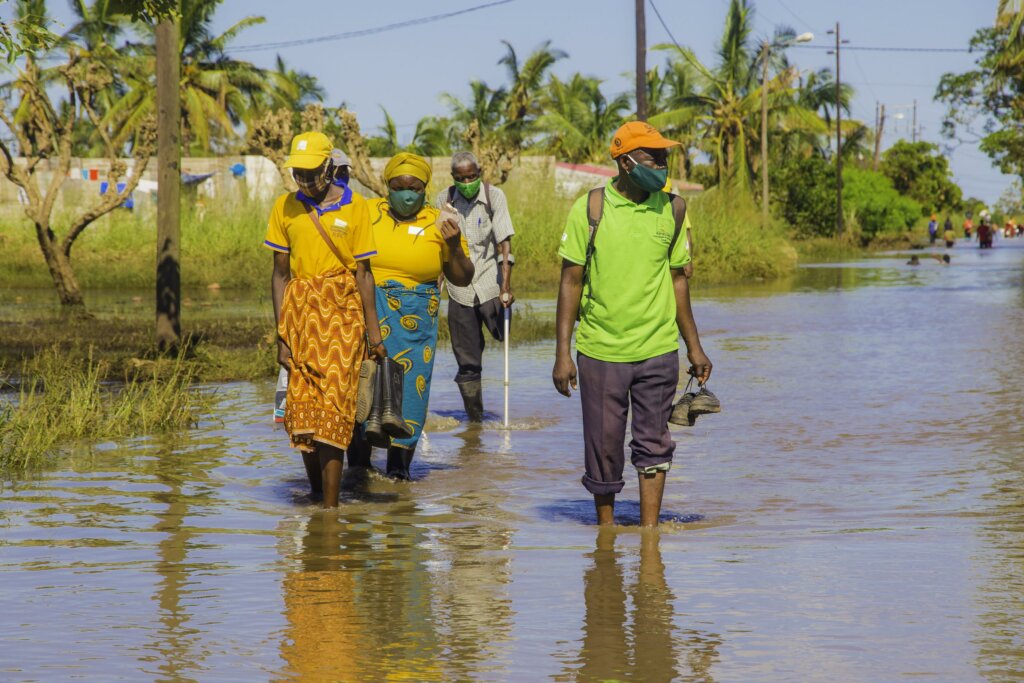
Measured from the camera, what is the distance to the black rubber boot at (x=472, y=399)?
443 inches

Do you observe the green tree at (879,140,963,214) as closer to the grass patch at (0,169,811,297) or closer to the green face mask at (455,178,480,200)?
the grass patch at (0,169,811,297)

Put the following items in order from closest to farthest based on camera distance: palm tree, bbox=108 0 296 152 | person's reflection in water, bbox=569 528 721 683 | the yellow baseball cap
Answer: person's reflection in water, bbox=569 528 721 683 < the yellow baseball cap < palm tree, bbox=108 0 296 152

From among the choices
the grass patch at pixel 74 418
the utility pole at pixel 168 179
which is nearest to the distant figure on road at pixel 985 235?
the utility pole at pixel 168 179

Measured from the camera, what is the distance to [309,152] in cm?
747

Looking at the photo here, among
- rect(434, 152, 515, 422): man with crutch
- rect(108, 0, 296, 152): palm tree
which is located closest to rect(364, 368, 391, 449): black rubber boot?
rect(434, 152, 515, 422): man with crutch

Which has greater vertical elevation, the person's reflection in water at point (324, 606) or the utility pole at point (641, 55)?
the utility pole at point (641, 55)

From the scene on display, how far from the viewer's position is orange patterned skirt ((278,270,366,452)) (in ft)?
24.5

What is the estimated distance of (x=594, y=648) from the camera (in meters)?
4.99

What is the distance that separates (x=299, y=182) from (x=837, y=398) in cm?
658

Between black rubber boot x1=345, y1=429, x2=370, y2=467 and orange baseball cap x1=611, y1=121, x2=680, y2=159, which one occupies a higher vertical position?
orange baseball cap x1=611, y1=121, x2=680, y2=159

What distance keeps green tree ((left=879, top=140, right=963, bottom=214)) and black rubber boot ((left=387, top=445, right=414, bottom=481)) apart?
91834mm

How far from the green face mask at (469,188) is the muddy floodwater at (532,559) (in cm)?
173

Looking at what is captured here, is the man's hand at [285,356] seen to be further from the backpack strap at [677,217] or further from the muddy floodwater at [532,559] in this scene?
the backpack strap at [677,217]

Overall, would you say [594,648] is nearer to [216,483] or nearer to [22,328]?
[216,483]
